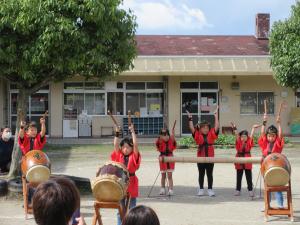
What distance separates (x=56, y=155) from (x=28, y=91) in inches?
308

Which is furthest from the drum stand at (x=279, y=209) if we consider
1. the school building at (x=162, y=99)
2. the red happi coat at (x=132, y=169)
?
the school building at (x=162, y=99)

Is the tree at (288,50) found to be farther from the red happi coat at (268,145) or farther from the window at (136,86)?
the red happi coat at (268,145)

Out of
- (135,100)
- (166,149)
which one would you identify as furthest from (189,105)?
(166,149)

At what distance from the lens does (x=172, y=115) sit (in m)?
27.2

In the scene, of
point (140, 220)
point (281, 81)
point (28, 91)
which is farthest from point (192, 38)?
point (140, 220)

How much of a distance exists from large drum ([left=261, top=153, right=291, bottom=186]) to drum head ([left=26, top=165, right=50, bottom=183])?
11.8ft

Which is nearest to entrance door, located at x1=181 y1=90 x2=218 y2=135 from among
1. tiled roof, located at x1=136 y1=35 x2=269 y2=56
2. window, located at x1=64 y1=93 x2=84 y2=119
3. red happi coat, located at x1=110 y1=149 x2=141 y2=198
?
tiled roof, located at x1=136 y1=35 x2=269 y2=56

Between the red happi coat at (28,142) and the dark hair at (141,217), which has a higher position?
the red happi coat at (28,142)

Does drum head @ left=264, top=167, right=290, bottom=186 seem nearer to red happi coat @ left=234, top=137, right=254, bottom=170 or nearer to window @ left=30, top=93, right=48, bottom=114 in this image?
red happi coat @ left=234, top=137, right=254, bottom=170

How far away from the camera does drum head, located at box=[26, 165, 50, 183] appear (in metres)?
9.22

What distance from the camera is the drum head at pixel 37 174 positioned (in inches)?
363

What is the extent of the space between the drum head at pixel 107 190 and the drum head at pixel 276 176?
2.89m

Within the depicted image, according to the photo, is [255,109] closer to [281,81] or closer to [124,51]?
[281,81]

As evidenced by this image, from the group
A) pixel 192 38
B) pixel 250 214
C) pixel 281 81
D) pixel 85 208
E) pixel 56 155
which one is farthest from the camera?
pixel 192 38
